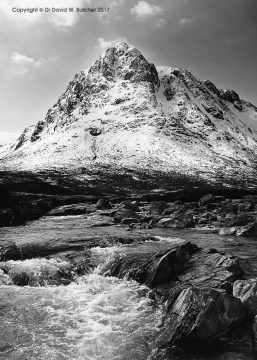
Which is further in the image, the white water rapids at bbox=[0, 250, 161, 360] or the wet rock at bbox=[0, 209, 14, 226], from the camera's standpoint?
the wet rock at bbox=[0, 209, 14, 226]

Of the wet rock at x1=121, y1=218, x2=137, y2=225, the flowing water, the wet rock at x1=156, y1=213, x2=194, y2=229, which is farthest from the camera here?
the wet rock at x1=121, y1=218, x2=137, y2=225

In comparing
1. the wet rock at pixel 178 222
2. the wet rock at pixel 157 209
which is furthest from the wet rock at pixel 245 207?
the wet rock at pixel 178 222

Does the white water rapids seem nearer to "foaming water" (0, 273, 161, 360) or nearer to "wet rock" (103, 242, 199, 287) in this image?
"foaming water" (0, 273, 161, 360)

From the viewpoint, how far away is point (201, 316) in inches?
510

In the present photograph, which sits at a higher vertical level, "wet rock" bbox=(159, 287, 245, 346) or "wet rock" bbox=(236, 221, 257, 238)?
"wet rock" bbox=(236, 221, 257, 238)

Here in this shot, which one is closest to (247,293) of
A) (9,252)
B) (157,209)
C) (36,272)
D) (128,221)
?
(36,272)

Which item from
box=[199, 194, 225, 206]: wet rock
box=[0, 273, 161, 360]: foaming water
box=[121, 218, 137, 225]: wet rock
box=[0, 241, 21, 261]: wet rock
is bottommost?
box=[0, 273, 161, 360]: foaming water

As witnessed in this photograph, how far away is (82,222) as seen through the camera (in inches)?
1761

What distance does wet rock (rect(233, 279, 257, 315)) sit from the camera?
14422 millimetres

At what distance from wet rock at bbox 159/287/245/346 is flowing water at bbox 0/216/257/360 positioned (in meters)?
0.70

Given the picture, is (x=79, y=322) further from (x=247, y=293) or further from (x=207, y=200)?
→ (x=207, y=200)

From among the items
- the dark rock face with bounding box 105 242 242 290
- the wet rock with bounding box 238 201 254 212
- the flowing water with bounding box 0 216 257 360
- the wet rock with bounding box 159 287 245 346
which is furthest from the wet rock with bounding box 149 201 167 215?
the wet rock with bounding box 159 287 245 346

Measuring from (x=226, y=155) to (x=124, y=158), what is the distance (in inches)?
2114

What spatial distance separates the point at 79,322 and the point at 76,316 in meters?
0.60
